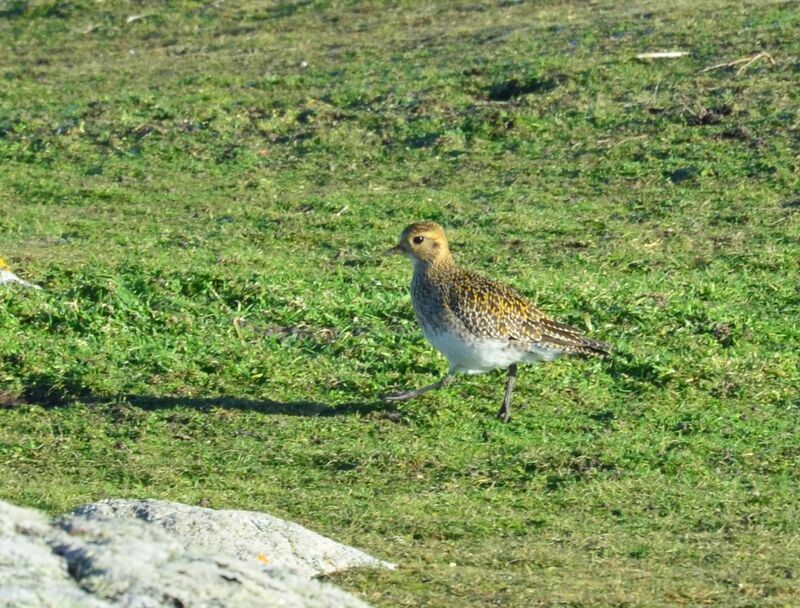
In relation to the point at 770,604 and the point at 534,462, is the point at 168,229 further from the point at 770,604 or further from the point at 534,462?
the point at 770,604

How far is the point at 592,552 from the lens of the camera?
6977 mm

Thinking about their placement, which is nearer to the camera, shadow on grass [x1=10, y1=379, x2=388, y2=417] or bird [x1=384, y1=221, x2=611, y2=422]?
bird [x1=384, y1=221, x2=611, y2=422]

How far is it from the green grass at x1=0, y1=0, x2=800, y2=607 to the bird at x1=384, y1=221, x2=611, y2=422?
0.35 m

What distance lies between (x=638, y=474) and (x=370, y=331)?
2.69 m

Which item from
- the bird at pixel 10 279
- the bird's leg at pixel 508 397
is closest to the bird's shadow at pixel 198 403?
the bird's leg at pixel 508 397

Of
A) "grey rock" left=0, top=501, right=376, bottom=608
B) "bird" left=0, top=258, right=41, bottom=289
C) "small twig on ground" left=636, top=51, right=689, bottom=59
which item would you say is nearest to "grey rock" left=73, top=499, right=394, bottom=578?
"grey rock" left=0, top=501, right=376, bottom=608

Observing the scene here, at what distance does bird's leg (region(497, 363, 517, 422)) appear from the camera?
29.3ft

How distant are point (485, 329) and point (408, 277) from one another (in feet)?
10.0

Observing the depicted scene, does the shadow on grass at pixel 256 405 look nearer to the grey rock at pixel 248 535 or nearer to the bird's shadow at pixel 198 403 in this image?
the bird's shadow at pixel 198 403

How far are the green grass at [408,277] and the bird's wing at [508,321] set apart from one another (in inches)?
18.5

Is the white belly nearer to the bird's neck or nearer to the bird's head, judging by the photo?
the bird's neck

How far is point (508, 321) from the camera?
8805mm

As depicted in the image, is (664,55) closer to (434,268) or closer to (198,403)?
(434,268)

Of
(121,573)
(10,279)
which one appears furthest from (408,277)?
(121,573)
